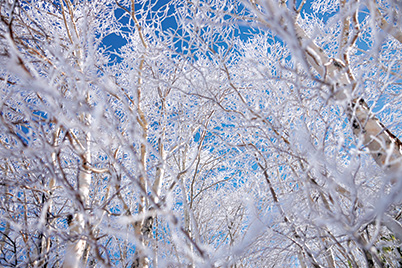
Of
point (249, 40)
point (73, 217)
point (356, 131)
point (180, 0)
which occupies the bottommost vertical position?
point (356, 131)

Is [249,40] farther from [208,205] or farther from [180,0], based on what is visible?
[208,205]

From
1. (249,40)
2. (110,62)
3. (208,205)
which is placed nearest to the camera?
(249,40)

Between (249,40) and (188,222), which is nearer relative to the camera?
(188,222)

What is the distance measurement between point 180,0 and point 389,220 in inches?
121

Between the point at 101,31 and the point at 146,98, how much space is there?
167cm

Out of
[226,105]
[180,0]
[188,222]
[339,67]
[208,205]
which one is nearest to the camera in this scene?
[339,67]

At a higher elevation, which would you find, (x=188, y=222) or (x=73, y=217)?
(x=73, y=217)

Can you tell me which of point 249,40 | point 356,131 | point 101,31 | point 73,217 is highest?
point 101,31

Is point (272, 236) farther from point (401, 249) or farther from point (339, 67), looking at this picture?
point (339, 67)

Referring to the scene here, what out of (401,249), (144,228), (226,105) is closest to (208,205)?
(226,105)

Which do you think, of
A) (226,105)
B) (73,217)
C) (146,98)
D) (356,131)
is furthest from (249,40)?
(73,217)

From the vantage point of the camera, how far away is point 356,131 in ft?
5.63

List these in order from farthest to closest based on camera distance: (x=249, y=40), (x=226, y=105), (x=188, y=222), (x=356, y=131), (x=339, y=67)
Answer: (x=249, y=40) → (x=226, y=105) → (x=188, y=222) → (x=339, y=67) → (x=356, y=131)

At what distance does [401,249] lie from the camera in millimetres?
1806
